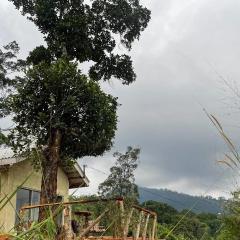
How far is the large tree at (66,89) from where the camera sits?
15.7m

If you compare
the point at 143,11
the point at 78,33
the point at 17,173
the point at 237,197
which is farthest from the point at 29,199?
the point at 237,197

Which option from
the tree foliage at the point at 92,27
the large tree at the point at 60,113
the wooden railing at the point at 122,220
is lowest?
the wooden railing at the point at 122,220

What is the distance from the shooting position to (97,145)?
16.0 m

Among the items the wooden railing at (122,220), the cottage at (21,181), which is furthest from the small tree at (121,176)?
the wooden railing at (122,220)

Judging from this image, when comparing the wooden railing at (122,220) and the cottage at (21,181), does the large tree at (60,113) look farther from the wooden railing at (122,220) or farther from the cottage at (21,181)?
the wooden railing at (122,220)

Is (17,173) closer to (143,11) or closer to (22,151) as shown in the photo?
(22,151)

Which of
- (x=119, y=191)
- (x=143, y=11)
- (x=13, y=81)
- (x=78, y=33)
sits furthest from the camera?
(x=119, y=191)

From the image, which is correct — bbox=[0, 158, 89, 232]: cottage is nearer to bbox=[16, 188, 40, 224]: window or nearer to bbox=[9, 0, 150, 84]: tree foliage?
bbox=[16, 188, 40, 224]: window

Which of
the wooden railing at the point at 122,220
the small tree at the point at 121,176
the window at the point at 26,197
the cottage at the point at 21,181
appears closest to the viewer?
the wooden railing at the point at 122,220

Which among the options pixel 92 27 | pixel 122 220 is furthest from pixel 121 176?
pixel 122 220

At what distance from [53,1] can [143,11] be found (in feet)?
10.2

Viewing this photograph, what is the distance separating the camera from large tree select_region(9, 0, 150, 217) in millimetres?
15664

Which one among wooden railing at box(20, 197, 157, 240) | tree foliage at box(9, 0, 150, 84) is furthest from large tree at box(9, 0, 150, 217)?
wooden railing at box(20, 197, 157, 240)

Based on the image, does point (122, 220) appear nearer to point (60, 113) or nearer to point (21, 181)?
point (60, 113)
